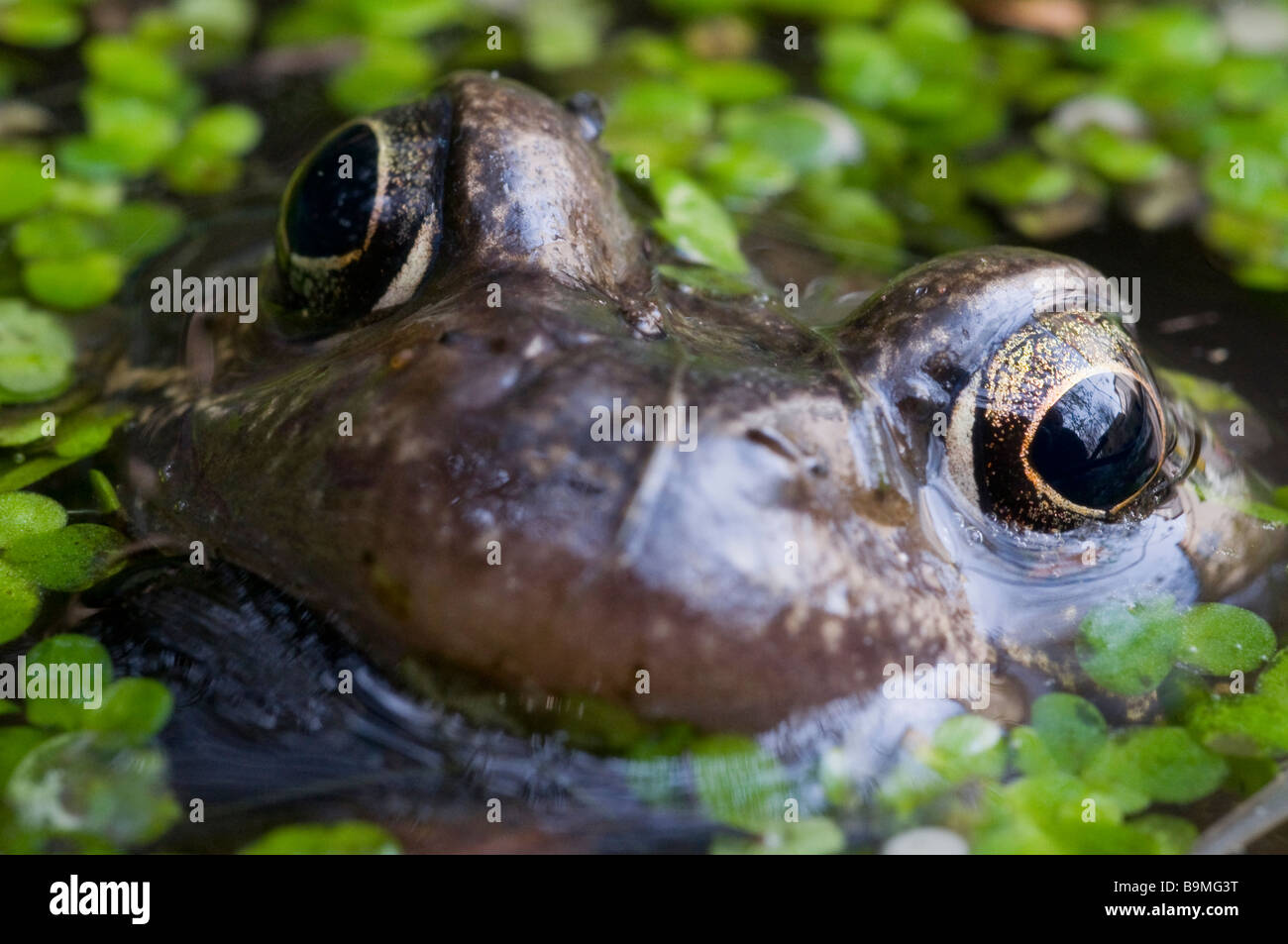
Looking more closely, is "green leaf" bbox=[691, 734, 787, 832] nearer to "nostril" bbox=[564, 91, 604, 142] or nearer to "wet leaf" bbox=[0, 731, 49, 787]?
"wet leaf" bbox=[0, 731, 49, 787]

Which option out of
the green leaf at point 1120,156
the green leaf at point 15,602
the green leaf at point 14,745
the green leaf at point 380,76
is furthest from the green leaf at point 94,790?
the green leaf at point 1120,156

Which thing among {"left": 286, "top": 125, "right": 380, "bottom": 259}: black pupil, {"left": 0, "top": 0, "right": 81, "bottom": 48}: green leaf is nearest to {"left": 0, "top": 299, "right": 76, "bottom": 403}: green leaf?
{"left": 286, "top": 125, "right": 380, "bottom": 259}: black pupil

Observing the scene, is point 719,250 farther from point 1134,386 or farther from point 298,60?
point 298,60

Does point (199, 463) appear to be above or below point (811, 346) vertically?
below

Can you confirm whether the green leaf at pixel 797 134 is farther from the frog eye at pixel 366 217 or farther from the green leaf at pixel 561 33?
the frog eye at pixel 366 217
